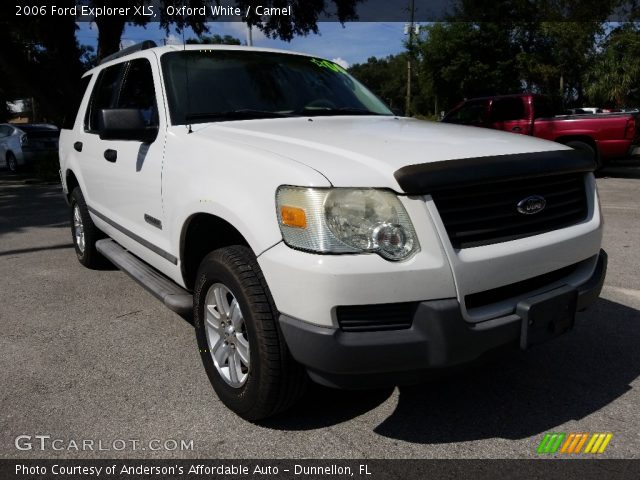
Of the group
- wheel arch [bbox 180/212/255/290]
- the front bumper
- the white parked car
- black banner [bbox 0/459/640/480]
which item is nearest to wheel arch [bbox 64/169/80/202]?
wheel arch [bbox 180/212/255/290]

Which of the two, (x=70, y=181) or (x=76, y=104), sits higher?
→ (x=76, y=104)

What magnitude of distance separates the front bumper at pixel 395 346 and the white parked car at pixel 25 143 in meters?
15.1

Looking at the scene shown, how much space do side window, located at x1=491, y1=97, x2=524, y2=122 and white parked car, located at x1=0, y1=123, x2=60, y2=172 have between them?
11320 mm

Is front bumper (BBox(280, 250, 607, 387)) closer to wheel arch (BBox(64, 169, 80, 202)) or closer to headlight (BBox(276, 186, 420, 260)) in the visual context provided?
headlight (BBox(276, 186, 420, 260))

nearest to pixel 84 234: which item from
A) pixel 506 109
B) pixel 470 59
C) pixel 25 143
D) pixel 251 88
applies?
pixel 251 88

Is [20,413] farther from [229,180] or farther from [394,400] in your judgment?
[394,400]

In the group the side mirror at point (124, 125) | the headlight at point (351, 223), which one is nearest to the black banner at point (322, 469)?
the headlight at point (351, 223)

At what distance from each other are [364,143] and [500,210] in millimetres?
653

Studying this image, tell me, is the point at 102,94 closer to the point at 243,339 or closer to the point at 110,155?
the point at 110,155

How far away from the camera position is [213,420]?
2672 mm

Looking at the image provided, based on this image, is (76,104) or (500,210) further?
(76,104)

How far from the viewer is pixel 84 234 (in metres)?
5.12

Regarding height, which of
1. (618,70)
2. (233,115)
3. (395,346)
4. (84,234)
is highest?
(618,70)

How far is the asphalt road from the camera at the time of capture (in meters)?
2.47
